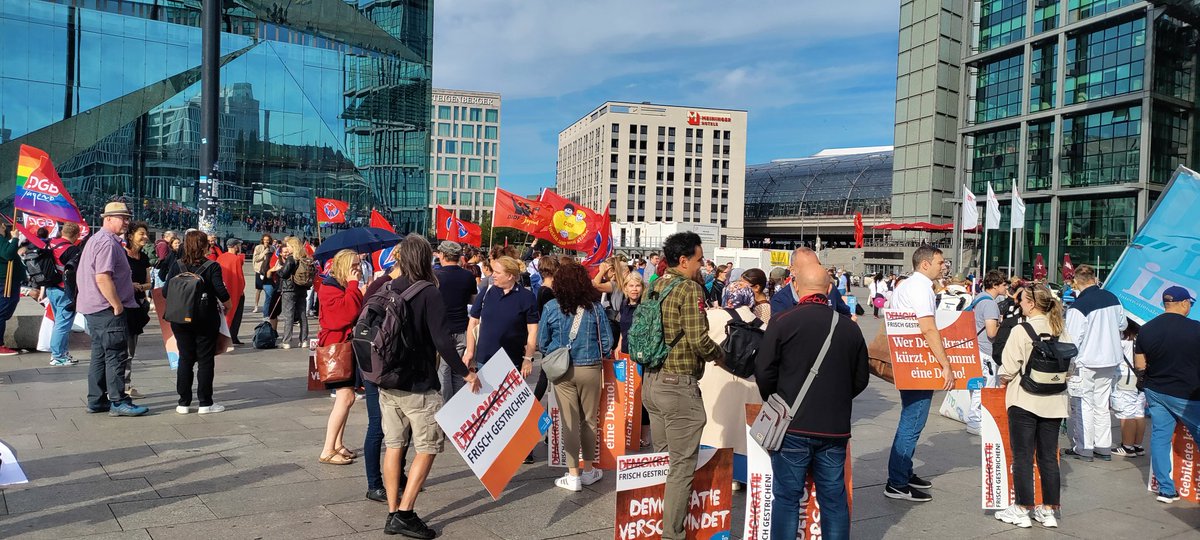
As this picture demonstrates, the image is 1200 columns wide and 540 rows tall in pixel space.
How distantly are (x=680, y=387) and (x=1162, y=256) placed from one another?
5.96 metres

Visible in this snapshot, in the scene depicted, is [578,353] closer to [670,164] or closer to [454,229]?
[454,229]

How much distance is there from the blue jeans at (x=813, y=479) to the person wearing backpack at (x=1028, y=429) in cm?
211

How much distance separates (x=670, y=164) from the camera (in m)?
138

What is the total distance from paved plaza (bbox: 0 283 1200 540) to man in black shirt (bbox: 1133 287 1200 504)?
0.36m

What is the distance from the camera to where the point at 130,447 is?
6637 mm

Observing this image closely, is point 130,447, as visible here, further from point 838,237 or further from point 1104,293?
point 838,237

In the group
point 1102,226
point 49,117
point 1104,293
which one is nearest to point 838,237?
point 1102,226

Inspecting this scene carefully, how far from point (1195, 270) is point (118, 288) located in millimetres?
10097

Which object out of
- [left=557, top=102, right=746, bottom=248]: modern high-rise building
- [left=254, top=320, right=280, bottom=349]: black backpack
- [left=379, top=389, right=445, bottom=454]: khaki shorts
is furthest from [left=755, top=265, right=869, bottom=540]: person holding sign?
[left=557, top=102, right=746, bottom=248]: modern high-rise building

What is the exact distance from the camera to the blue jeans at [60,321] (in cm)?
1060

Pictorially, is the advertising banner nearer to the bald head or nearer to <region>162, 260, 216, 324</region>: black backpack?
the bald head

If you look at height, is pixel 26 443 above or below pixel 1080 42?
below

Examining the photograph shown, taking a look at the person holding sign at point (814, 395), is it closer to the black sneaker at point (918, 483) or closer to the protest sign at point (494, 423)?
the protest sign at point (494, 423)

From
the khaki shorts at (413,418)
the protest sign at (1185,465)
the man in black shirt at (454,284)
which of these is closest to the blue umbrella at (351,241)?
the man in black shirt at (454,284)
